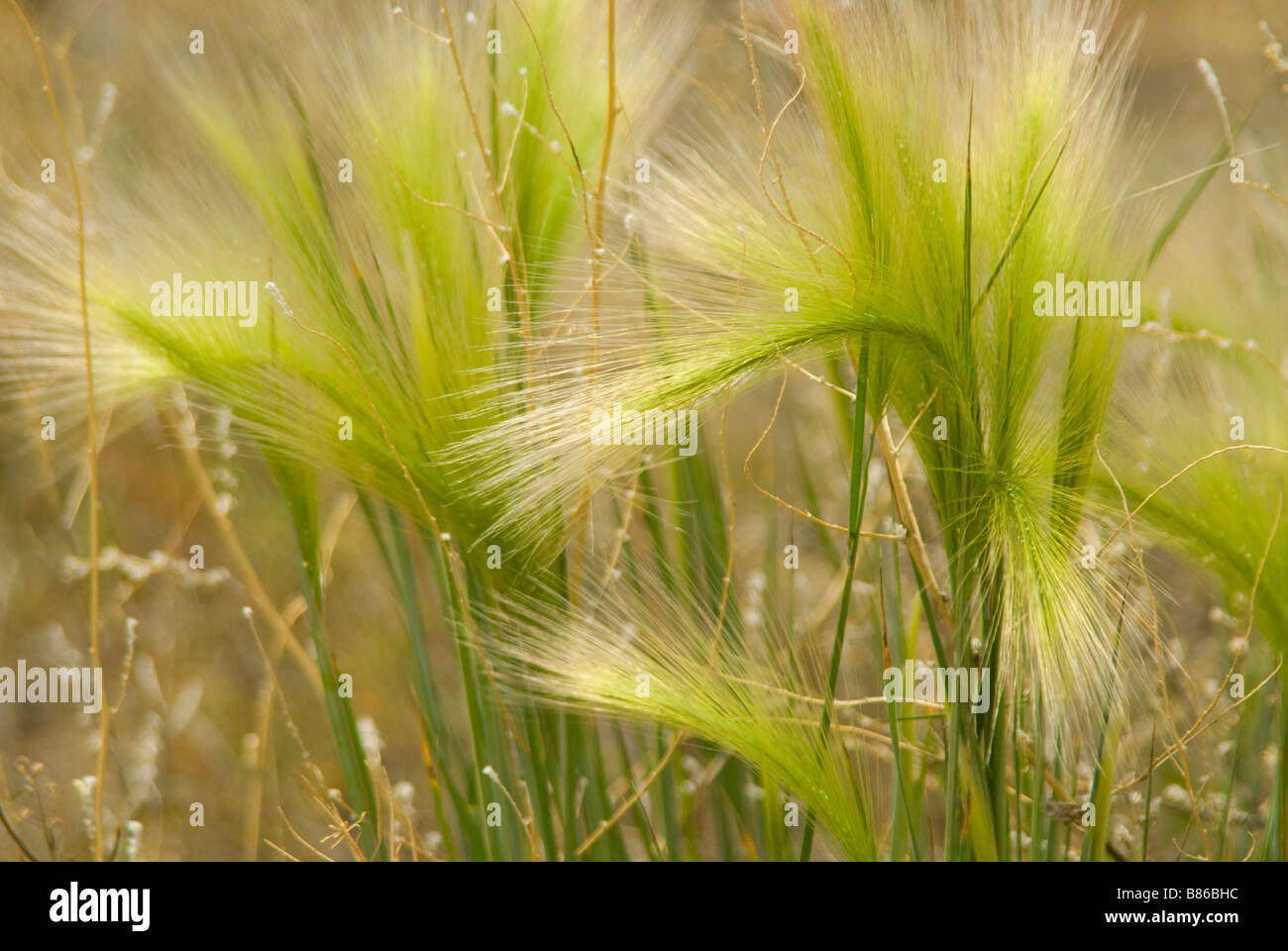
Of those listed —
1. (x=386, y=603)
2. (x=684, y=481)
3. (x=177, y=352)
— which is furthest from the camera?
(x=386, y=603)

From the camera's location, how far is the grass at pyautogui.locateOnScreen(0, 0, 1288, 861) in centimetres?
61

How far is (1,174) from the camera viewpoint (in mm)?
698

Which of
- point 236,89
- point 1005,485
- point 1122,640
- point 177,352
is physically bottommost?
point 1122,640

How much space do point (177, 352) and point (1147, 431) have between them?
29.7 inches

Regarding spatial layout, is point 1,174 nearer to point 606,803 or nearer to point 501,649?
point 501,649

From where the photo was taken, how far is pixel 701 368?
0.61 m

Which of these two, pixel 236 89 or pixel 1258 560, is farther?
pixel 236 89

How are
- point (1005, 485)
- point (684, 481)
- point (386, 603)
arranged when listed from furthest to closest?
point (386, 603)
point (684, 481)
point (1005, 485)

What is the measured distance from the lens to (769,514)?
2.96 ft

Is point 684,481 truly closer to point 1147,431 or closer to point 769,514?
point 769,514

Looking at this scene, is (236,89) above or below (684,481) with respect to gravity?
above

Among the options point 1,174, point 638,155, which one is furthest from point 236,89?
point 638,155

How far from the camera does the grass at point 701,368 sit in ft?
2.02

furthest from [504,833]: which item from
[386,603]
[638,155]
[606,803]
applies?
[386,603]
